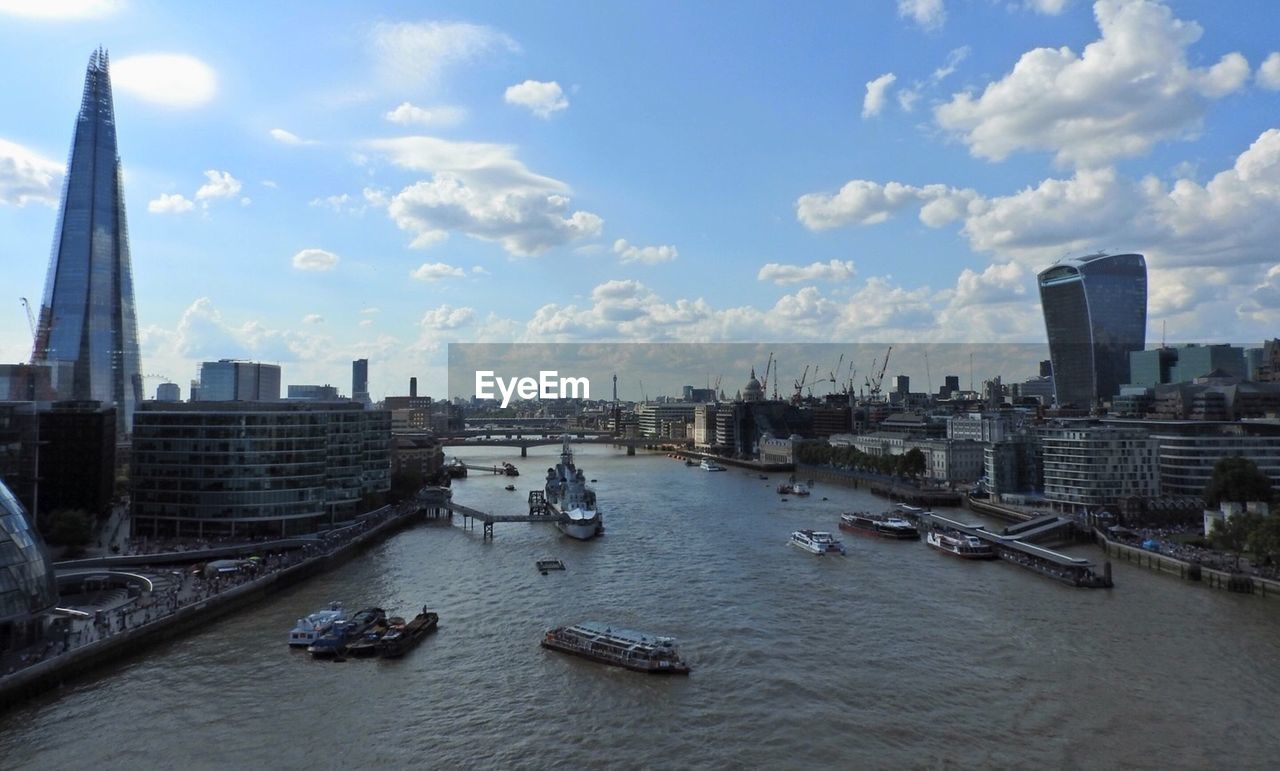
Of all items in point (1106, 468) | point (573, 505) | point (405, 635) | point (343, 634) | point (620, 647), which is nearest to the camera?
point (620, 647)

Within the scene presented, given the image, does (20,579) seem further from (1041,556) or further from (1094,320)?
(1094,320)

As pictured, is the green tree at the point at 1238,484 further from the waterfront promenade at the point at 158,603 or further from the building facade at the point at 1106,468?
the waterfront promenade at the point at 158,603

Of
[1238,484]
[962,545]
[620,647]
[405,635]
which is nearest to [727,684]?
[620,647]

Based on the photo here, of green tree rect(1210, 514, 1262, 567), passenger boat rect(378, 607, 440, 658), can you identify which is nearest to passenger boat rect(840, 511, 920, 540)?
green tree rect(1210, 514, 1262, 567)

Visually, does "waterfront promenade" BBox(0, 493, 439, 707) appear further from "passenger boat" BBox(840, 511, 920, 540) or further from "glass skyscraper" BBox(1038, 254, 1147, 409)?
"glass skyscraper" BBox(1038, 254, 1147, 409)

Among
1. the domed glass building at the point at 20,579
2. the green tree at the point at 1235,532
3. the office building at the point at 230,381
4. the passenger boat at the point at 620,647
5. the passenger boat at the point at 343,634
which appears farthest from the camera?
the office building at the point at 230,381

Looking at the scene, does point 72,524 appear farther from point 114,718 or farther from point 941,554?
point 941,554

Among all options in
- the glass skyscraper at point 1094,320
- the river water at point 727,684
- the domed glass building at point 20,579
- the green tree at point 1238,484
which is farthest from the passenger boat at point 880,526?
the glass skyscraper at point 1094,320
